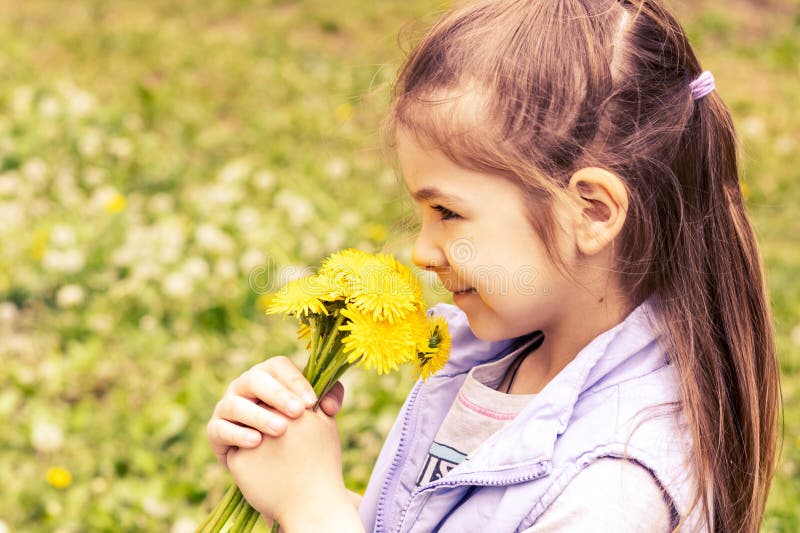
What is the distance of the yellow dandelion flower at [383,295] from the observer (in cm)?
126

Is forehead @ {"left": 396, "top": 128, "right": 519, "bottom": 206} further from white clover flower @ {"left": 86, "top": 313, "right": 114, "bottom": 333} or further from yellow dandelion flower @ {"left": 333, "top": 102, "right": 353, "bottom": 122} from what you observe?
yellow dandelion flower @ {"left": 333, "top": 102, "right": 353, "bottom": 122}

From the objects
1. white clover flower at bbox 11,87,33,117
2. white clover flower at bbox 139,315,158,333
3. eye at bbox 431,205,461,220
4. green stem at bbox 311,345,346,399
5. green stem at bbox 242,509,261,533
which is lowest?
green stem at bbox 242,509,261,533

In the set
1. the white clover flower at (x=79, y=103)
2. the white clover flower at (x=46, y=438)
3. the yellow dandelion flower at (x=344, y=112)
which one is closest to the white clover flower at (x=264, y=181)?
the yellow dandelion flower at (x=344, y=112)

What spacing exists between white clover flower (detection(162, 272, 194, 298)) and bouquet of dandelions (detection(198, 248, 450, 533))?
5.12ft

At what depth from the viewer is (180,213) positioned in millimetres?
3457

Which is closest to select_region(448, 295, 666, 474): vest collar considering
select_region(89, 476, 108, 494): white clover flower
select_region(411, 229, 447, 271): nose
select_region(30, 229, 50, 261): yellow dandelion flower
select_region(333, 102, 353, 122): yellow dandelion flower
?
select_region(411, 229, 447, 271): nose

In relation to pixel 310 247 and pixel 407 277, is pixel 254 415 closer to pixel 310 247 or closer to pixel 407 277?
pixel 407 277

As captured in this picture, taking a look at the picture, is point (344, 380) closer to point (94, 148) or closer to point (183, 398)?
point (183, 398)

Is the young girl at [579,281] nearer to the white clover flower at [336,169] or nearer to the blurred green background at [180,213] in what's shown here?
the blurred green background at [180,213]

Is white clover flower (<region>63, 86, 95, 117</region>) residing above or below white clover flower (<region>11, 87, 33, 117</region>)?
below

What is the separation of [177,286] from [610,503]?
1.94 m

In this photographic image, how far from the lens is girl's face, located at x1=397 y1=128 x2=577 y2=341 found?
1.30m

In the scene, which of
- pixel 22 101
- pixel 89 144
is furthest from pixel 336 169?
pixel 22 101

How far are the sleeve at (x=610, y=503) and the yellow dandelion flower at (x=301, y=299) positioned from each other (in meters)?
0.41
